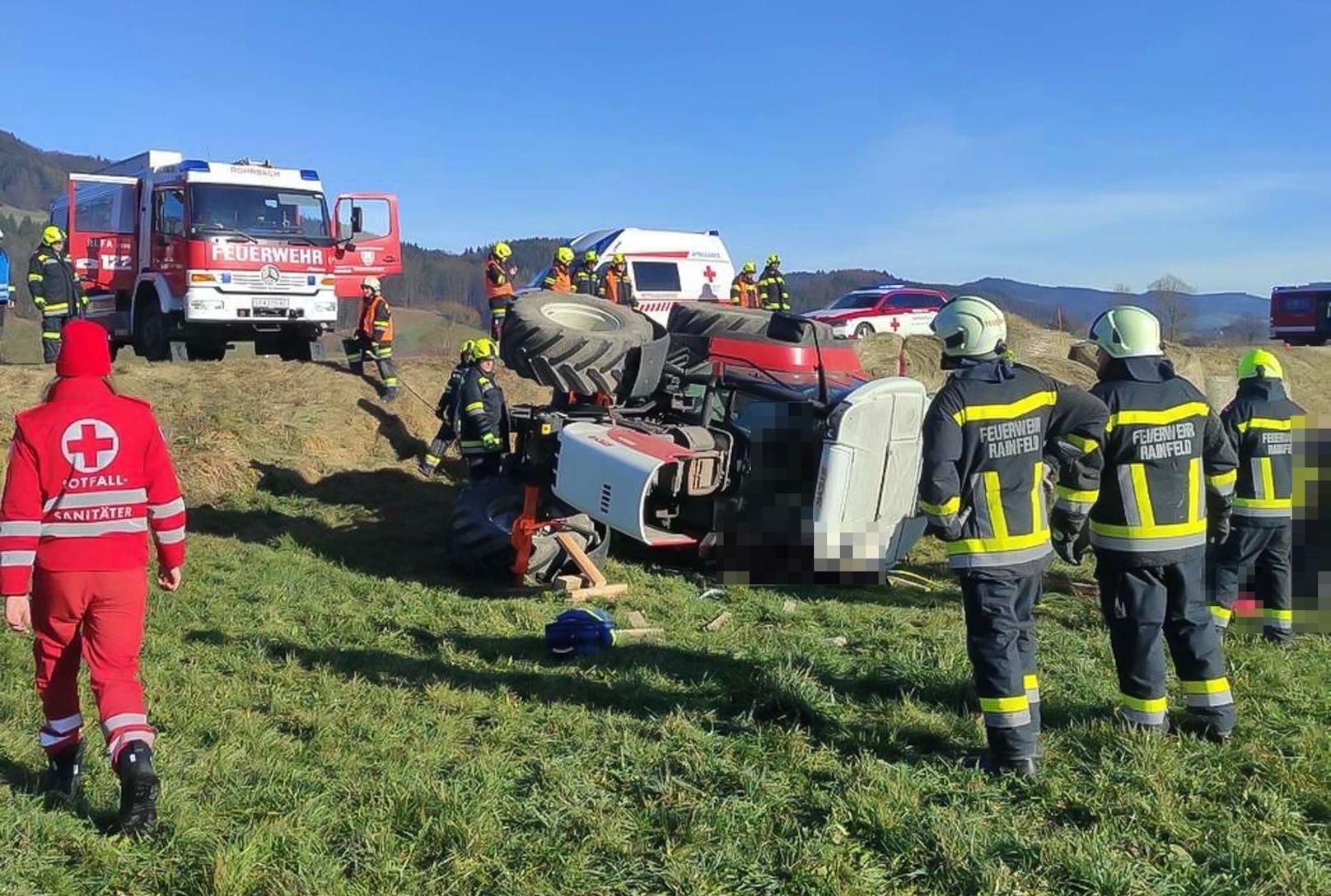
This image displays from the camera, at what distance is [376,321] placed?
39.5 feet

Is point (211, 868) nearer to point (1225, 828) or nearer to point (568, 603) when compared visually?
point (1225, 828)

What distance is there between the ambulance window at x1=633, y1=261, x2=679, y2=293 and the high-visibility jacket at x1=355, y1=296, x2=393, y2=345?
561 centimetres

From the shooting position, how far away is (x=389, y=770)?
149 inches

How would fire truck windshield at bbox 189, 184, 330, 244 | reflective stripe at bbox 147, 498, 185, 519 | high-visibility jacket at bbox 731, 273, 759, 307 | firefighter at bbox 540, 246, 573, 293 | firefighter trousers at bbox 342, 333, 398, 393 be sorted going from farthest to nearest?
high-visibility jacket at bbox 731, 273, 759, 307 → firefighter at bbox 540, 246, 573, 293 → fire truck windshield at bbox 189, 184, 330, 244 → firefighter trousers at bbox 342, 333, 398, 393 → reflective stripe at bbox 147, 498, 185, 519

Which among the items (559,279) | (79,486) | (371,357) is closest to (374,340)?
(371,357)

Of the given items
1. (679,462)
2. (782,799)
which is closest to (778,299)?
(679,462)

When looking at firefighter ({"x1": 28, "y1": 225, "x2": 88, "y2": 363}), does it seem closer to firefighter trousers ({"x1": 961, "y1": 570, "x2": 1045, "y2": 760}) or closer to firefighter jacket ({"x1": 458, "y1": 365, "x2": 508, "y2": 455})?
firefighter jacket ({"x1": 458, "y1": 365, "x2": 508, "y2": 455})

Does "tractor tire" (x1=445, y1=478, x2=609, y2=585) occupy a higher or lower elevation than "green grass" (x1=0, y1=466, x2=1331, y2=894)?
higher

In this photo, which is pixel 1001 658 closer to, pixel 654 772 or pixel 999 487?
pixel 999 487

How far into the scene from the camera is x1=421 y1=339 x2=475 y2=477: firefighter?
9836mm

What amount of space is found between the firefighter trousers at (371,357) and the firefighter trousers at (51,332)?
119 inches

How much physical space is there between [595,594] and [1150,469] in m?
3.65

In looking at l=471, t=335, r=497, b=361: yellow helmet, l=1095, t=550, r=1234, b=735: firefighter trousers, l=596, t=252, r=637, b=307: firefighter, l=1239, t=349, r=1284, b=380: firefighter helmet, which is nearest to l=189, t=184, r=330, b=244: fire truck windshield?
l=596, t=252, r=637, b=307: firefighter

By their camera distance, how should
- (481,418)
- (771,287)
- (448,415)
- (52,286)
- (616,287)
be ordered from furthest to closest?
1. (771,287)
2. (616,287)
3. (52,286)
4. (448,415)
5. (481,418)
